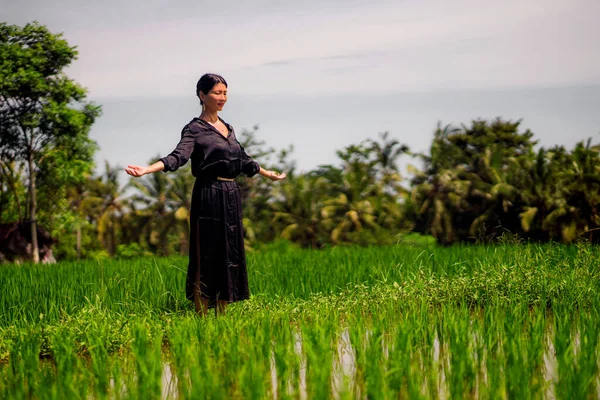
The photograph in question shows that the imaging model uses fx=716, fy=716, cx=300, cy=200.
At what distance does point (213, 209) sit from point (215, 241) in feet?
0.77

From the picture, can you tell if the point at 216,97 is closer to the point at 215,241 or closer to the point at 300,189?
the point at 215,241

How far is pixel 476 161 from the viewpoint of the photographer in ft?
96.8

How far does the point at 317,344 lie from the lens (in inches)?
148

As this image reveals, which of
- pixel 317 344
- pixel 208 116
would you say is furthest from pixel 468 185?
pixel 317 344

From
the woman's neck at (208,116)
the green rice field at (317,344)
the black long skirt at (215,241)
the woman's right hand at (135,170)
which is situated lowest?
the green rice field at (317,344)

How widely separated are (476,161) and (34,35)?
17.5 m


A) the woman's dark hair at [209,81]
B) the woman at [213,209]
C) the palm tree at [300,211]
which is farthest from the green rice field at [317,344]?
the palm tree at [300,211]

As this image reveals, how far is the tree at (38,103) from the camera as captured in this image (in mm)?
21391

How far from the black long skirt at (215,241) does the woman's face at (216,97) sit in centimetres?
55

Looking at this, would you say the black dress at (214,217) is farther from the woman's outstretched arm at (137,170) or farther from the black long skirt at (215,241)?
the woman's outstretched arm at (137,170)

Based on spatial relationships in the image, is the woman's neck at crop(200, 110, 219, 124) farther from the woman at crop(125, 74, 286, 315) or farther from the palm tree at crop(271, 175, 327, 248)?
the palm tree at crop(271, 175, 327, 248)

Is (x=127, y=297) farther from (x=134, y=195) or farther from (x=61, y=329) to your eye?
(x=134, y=195)

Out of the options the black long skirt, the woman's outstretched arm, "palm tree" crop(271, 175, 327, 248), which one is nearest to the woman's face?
the black long skirt

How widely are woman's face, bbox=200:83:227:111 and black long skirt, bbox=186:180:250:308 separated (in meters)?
0.55
